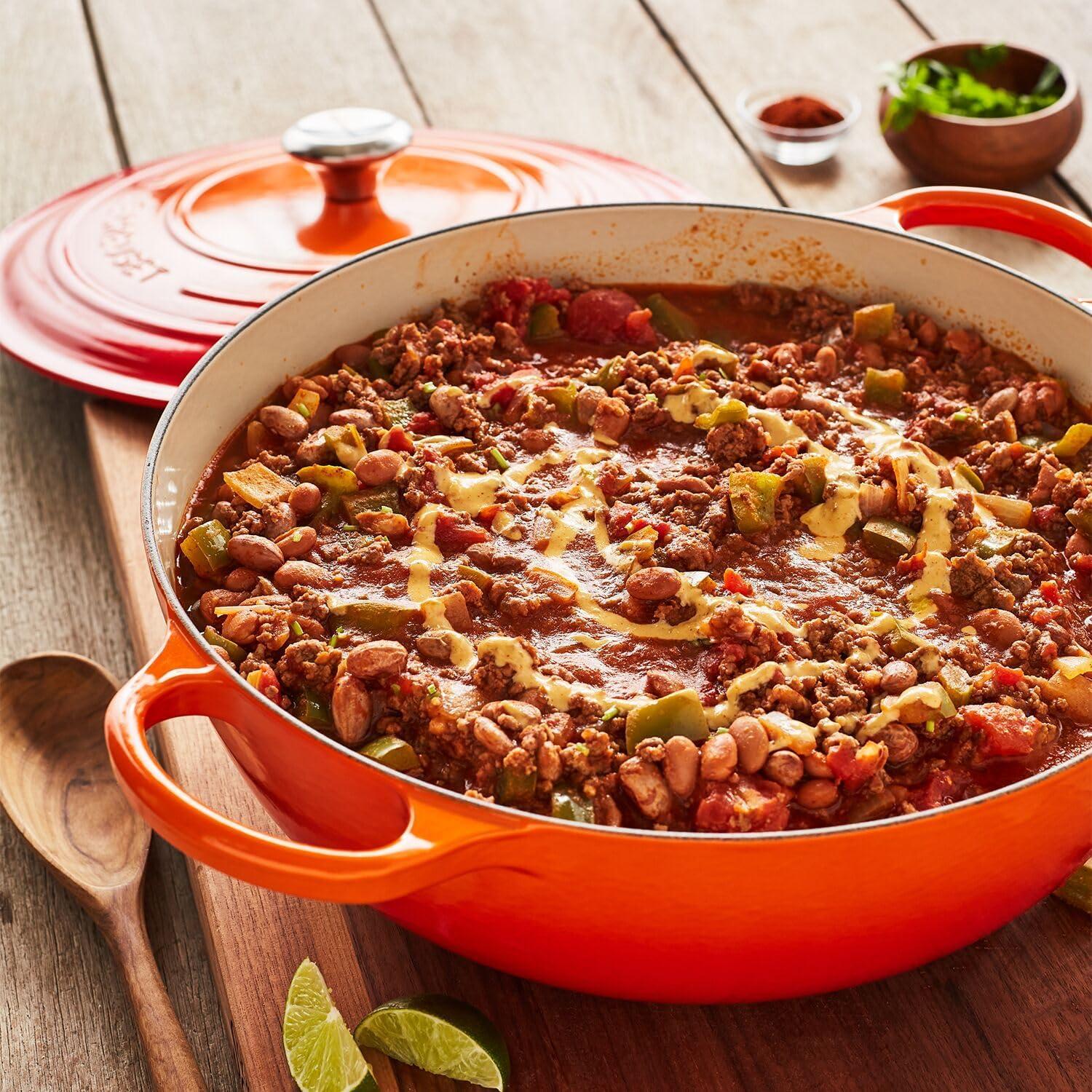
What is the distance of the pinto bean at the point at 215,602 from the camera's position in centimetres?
259

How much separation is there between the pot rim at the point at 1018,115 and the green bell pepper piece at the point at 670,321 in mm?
1435

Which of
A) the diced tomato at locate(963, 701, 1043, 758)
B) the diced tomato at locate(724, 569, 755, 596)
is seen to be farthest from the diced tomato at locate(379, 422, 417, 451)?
the diced tomato at locate(963, 701, 1043, 758)

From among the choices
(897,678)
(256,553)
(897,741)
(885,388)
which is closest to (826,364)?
(885,388)

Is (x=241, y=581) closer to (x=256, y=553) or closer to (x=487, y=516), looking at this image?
(x=256, y=553)

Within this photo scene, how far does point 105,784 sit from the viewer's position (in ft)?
9.67

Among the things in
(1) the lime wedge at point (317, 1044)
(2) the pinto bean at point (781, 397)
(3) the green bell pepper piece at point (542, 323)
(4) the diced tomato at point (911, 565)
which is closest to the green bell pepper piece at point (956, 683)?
(4) the diced tomato at point (911, 565)

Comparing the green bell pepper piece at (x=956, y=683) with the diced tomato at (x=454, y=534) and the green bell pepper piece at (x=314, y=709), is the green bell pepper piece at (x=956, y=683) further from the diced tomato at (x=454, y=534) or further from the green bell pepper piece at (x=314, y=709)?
the green bell pepper piece at (x=314, y=709)

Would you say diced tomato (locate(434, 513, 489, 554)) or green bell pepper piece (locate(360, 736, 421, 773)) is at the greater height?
green bell pepper piece (locate(360, 736, 421, 773))

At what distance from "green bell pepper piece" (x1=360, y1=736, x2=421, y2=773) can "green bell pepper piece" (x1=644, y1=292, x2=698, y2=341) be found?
4.97 ft

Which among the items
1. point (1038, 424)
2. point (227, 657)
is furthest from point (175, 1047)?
point (1038, 424)

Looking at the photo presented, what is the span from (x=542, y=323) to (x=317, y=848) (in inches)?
70.6

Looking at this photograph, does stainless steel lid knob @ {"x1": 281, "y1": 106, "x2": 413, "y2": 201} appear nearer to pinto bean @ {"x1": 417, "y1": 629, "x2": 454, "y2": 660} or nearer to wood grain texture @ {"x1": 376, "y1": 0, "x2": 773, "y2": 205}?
wood grain texture @ {"x1": 376, "y1": 0, "x2": 773, "y2": 205}

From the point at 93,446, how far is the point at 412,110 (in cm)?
205

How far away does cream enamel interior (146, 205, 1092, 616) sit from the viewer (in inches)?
120
